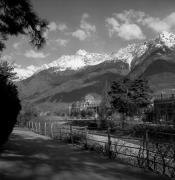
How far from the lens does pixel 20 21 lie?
934 cm

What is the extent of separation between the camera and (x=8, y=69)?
111 ft

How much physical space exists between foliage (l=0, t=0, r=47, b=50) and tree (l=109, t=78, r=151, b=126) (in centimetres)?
6818

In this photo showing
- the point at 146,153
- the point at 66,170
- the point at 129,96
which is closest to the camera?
the point at 66,170

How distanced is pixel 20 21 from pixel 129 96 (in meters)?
73.4

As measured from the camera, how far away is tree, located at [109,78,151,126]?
77.9m

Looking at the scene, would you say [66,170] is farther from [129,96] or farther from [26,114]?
[129,96]

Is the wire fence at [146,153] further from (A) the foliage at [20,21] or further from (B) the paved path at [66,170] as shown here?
(A) the foliage at [20,21]

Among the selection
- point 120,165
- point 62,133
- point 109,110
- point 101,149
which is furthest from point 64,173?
point 109,110

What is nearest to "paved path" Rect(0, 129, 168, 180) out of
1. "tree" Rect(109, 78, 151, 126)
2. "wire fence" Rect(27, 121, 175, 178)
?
"wire fence" Rect(27, 121, 175, 178)

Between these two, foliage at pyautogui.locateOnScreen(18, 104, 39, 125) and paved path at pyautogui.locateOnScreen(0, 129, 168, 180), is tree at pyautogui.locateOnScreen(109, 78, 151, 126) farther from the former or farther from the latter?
paved path at pyautogui.locateOnScreen(0, 129, 168, 180)

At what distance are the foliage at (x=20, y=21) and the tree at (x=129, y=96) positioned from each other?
68183 millimetres

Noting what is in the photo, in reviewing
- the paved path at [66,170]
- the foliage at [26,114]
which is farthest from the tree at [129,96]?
the paved path at [66,170]

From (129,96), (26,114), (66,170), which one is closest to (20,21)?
(66,170)

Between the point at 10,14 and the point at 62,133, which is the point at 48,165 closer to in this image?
the point at 10,14
